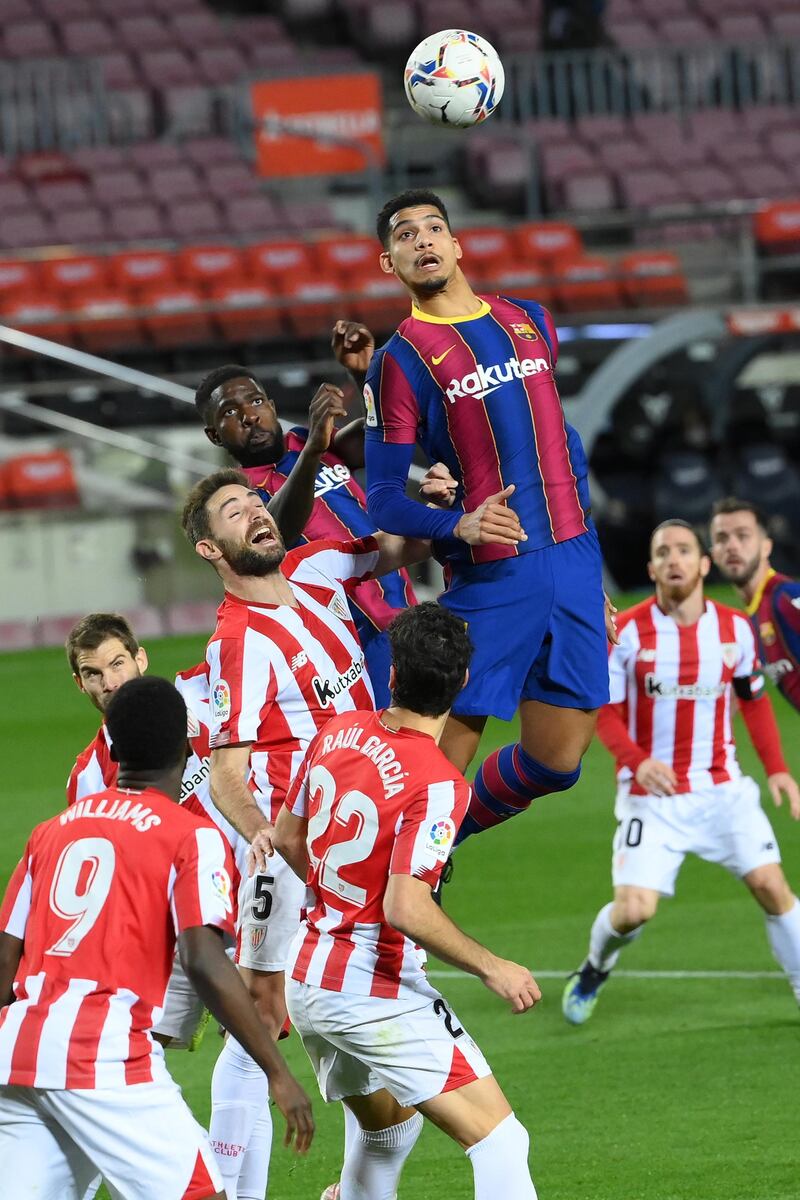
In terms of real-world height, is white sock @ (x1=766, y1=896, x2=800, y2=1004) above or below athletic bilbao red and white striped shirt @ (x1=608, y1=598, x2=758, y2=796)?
below

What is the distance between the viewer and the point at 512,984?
3.60 m

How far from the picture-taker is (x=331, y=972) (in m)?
3.82

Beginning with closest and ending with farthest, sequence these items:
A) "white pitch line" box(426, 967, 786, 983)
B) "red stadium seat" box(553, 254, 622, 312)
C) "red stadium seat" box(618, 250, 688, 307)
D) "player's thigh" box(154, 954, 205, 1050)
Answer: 1. "player's thigh" box(154, 954, 205, 1050)
2. "white pitch line" box(426, 967, 786, 983)
3. "red stadium seat" box(553, 254, 622, 312)
4. "red stadium seat" box(618, 250, 688, 307)

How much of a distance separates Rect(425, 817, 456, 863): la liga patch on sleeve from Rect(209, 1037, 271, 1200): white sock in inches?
43.2

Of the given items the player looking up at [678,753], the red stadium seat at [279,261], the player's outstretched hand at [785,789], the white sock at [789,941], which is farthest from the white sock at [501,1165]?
the red stadium seat at [279,261]

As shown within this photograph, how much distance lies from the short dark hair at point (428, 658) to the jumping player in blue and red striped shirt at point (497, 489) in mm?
875

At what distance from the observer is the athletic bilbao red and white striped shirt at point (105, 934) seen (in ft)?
10.6

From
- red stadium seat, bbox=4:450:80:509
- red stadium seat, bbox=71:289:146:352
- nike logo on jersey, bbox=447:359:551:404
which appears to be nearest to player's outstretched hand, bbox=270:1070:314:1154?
nike logo on jersey, bbox=447:359:551:404

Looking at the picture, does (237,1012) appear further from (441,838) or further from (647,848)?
(647,848)

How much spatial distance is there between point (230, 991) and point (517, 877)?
5.92m

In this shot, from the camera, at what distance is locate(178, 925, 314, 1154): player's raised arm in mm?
3217

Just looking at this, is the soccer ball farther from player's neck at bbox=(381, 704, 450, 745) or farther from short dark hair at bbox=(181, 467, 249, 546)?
player's neck at bbox=(381, 704, 450, 745)

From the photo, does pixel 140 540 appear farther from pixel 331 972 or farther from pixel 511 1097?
pixel 331 972

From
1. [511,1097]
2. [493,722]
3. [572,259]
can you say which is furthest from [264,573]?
[572,259]
